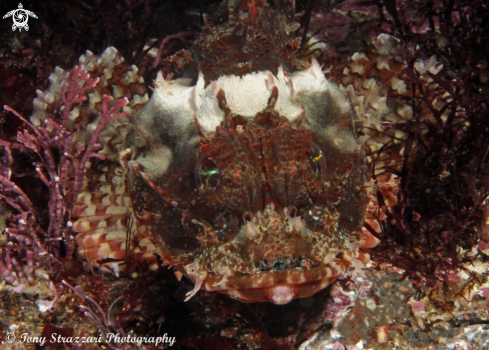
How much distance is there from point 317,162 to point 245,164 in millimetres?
703

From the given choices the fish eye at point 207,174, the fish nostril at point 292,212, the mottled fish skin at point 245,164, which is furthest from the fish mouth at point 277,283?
the fish eye at point 207,174

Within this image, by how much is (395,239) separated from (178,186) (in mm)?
2577

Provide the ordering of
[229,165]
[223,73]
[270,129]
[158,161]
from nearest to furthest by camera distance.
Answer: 1. [229,165]
2. [270,129]
3. [158,161]
4. [223,73]

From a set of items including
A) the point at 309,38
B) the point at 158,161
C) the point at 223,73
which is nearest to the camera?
the point at 158,161

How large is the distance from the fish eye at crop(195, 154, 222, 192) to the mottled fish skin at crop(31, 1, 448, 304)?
0.03 ft

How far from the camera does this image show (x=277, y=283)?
8.62ft

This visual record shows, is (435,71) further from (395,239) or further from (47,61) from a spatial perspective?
(47,61)

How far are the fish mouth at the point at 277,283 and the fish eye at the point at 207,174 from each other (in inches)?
30.9

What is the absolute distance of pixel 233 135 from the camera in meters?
3.04

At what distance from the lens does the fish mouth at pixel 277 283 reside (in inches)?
103

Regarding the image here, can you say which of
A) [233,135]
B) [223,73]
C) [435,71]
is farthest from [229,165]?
[435,71]

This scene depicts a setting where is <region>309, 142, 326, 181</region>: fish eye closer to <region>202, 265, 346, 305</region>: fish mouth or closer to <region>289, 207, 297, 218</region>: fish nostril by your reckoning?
<region>289, 207, 297, 218</region>: fish nostril

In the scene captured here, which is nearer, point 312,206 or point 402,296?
point 312,206

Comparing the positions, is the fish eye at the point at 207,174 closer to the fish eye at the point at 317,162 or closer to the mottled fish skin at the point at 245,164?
the mottled fish skin at the point at 245,164
